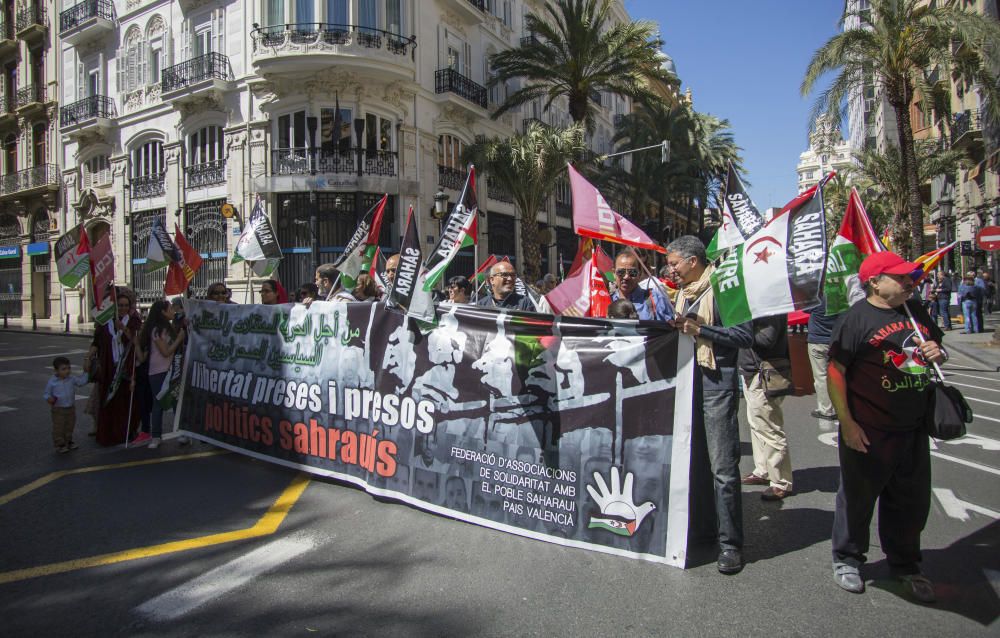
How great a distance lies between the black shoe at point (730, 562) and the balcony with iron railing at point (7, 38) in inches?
1666

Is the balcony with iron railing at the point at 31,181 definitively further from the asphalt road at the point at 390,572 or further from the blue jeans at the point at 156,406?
the asphalt road at the point at 390,572

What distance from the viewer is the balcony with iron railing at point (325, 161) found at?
2050 cm

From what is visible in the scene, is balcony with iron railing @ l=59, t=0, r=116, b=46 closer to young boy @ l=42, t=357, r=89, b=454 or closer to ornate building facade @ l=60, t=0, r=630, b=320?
ornate building facade @ l=60, t=0, r=630, b=320

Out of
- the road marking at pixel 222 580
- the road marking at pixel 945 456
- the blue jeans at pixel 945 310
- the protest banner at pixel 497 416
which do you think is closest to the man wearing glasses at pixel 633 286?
the protest banner at pixel 497 416

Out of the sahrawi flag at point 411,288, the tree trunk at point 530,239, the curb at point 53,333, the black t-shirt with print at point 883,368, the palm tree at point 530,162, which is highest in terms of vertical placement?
the palm tree at point 530,162

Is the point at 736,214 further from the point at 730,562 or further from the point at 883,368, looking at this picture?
the point at 730,562

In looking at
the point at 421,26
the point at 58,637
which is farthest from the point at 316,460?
the point at 421,26

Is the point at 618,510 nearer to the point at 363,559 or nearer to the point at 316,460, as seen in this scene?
the point at 363,559

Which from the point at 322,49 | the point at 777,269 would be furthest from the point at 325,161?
the point at 777,269

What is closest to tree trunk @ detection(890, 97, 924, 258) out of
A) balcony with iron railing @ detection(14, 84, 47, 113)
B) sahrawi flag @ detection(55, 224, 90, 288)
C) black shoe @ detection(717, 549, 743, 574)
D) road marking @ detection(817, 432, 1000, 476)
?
road marking @ detection(817, 432, 1000, 476)

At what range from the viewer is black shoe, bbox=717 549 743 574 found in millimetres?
3436

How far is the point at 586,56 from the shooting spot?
20.5m

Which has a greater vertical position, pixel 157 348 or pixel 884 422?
pixel 157 348

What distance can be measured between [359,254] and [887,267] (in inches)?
246
